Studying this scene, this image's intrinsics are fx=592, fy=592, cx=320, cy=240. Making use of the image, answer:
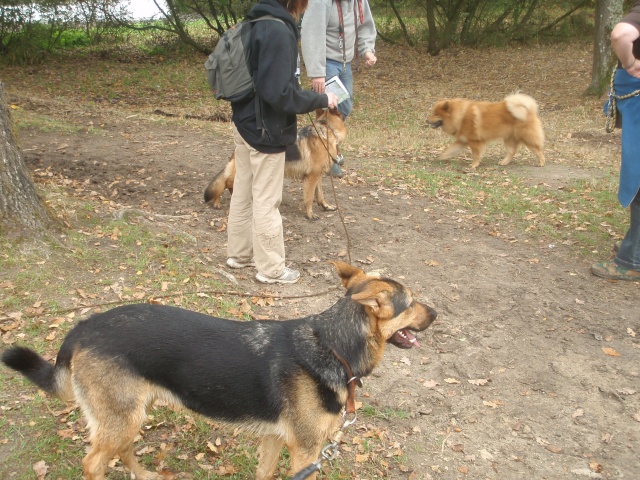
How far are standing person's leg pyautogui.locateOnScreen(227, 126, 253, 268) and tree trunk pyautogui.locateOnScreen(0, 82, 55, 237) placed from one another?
6.07 feet

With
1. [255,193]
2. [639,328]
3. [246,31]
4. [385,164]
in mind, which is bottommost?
[639,328]

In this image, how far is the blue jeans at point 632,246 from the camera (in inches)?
248

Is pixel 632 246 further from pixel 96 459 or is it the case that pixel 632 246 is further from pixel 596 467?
pixel 96 459

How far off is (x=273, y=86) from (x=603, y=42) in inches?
558

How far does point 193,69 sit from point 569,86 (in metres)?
13.2

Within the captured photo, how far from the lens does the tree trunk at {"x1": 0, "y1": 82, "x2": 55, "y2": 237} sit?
17.9 ft

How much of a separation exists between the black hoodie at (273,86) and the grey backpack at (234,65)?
66 millimetres

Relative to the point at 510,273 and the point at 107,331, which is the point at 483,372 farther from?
the point at 107,331

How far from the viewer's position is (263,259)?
5.96 m

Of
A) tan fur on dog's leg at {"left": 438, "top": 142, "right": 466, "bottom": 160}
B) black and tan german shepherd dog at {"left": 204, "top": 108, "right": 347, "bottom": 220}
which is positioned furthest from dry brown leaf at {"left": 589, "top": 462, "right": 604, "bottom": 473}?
tan fur on dog's leg at {"left": 438, "top": 142, "right": 466, "bottom": 160}

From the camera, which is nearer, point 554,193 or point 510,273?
point 510,273

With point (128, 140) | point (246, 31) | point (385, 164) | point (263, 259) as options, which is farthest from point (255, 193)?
point (128, 140)

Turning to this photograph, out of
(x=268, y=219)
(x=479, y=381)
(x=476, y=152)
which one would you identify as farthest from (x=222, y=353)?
(x=476, y=152)

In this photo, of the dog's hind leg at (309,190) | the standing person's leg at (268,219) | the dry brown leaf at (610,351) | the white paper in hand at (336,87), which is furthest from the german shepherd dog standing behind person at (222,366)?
the dog's hind leg at (309,190)
